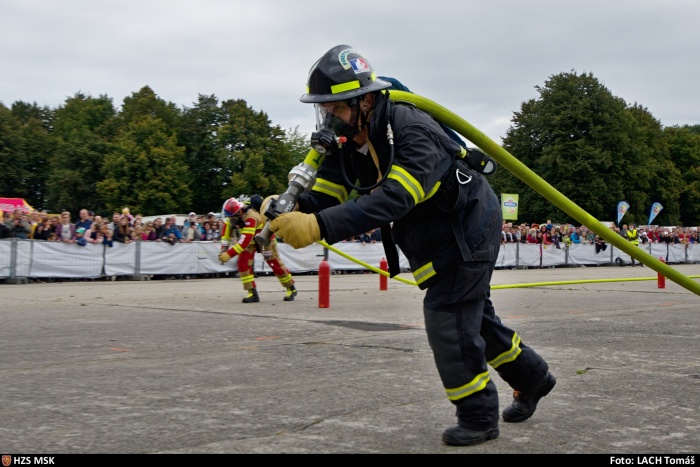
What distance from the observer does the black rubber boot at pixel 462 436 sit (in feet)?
12.3

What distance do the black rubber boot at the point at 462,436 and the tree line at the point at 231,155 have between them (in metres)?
57.0

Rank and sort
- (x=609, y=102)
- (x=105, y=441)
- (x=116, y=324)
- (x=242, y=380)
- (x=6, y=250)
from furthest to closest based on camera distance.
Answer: (x=609, y=102) < (x=6, y=250) < (x=116, y=324) < (x=242, y=380) < (x=105, y=441)

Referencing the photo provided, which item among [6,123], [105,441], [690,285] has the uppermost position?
[6,123]

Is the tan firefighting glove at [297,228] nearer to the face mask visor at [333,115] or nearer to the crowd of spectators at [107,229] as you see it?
the face mask visor at [333,115]

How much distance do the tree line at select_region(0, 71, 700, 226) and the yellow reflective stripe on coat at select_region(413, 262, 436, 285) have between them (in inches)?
2239

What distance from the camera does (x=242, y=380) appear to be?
5.51m

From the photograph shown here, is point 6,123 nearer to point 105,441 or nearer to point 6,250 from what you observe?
point 6,250

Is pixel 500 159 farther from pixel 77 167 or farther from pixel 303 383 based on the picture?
pixel 77 167

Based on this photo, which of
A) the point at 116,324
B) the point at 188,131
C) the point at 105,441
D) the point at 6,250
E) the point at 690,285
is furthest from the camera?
the point at 188,131

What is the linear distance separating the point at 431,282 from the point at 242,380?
2.07 m

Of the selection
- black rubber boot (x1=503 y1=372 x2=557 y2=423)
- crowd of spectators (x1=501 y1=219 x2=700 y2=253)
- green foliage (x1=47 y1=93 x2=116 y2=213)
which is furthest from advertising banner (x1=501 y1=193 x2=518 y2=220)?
green foliage (x1=47 y1=93 x2=116 y2=213)

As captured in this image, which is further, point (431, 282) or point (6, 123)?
point (6, 123)

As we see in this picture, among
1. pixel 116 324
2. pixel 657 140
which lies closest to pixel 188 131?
pixel 657 140

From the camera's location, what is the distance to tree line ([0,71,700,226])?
6234cm
